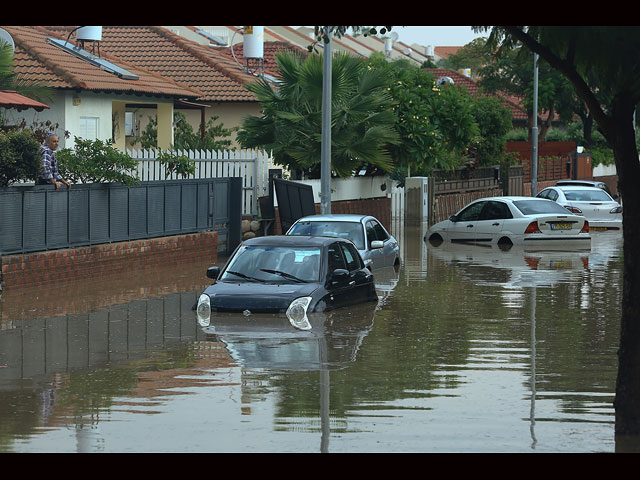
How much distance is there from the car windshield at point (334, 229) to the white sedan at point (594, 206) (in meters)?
16.2

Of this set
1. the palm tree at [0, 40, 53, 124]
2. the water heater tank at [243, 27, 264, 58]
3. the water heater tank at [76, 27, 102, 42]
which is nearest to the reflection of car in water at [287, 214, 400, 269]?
the palm tree at [0, 40, 53, 124]

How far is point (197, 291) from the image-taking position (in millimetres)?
21344

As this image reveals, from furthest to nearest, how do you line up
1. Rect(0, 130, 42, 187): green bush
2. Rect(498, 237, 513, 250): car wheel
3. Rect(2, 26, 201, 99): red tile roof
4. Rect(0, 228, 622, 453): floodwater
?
Rect(2, 26, 201, 99): red tile roof < Rect(498, 237, 513, 250): car wheel < Rect(0, 130, 42, 187): green bush < Rect(0, 228, 622, 453): floodwater

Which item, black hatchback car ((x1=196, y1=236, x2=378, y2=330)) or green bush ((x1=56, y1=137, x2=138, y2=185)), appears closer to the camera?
black hatchback car ((x1=196, y1=236, x2=378, y2=330))

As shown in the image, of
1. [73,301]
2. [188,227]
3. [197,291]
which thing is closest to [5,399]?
[73,301]

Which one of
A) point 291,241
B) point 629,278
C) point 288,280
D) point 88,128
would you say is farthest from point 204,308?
point 88,128

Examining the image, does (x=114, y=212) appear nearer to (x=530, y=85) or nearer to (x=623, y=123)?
(x=623, y=123)

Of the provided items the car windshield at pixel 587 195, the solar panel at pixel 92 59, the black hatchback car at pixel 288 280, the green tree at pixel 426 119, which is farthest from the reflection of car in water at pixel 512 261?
the solar panel at pixel 92 59

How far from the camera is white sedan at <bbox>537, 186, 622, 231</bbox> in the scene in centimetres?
3859

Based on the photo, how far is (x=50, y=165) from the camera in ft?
70.7

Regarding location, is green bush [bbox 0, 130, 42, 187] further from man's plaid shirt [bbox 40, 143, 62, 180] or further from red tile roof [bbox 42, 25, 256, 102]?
red tile roof [bbox 42, 25, 256, 102]

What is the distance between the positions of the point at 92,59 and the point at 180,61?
9398mm

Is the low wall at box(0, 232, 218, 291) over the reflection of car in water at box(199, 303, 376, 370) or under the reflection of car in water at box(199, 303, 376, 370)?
over

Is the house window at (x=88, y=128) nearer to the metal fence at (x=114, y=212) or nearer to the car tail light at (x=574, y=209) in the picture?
the metal fence at (x=114, y=212)
